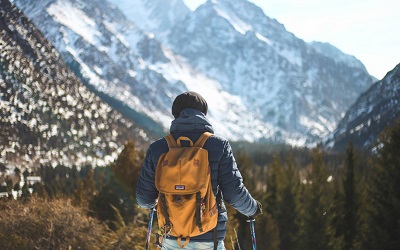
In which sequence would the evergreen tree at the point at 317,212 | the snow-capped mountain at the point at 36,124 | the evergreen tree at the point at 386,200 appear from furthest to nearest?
the snow-capped mountain at the point at 36,124 < the evergreen tree at the point at 317,212 < the evergreen tree at the point at 386,200

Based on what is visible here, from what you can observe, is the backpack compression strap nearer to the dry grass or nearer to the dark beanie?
the dark beanie

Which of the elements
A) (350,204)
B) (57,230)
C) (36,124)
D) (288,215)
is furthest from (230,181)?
(36,124)

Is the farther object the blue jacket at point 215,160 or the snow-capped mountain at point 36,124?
the snow-capped mountain at point 36,124

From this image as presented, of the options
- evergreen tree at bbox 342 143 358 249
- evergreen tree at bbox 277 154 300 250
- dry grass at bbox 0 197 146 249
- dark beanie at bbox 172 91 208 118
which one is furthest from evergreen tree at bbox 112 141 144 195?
dark beanie at bbox 172 91 208 118

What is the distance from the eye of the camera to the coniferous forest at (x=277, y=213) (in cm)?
749

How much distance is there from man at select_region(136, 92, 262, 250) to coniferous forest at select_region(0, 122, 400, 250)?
1.08 meters

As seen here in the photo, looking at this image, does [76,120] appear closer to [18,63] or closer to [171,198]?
[18,63]

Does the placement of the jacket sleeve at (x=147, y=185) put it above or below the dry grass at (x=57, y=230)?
above

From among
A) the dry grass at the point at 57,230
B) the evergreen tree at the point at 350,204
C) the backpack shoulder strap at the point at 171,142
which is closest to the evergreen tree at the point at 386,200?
the evergreen tree at the point at 350,204

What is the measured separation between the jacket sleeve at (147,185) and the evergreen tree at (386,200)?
581 inches

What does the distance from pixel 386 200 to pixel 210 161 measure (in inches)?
610

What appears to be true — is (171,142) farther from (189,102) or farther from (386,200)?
(386,200)

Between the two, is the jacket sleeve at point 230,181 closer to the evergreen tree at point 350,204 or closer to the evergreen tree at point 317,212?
the evergreen tree at point 317,212

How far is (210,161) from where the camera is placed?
450 centimetres
